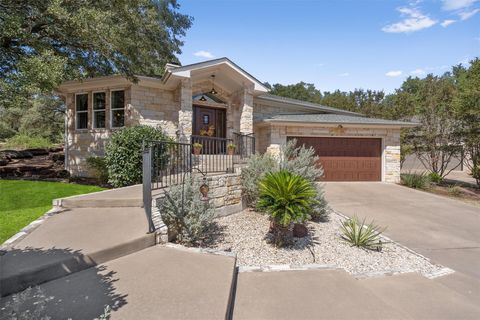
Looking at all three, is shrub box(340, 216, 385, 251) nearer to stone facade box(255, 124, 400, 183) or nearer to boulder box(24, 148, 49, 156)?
stone facade box(255, 124, 400, 183)

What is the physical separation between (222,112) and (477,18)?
377 inches

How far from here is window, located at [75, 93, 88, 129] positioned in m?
11.2

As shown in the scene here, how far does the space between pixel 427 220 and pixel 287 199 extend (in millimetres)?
5094

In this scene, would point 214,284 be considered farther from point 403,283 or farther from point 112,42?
point 112,42

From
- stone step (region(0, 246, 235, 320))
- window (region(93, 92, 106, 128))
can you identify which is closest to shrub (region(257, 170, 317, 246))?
stone step (region(0, 246, 235, 320))

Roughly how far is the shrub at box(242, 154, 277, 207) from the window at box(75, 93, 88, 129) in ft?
26.1

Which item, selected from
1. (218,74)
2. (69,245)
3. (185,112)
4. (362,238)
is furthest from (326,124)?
(69,245)

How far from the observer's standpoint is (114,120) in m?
10.7

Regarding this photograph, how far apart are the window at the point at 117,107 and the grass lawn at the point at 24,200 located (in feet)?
11.3

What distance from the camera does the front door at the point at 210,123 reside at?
11648mm

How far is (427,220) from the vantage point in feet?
23.7

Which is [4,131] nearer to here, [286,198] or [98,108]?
[98,108]

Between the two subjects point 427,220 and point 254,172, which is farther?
point 254,172

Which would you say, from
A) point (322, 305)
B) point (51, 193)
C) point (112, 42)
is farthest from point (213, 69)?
point (322, 305)
